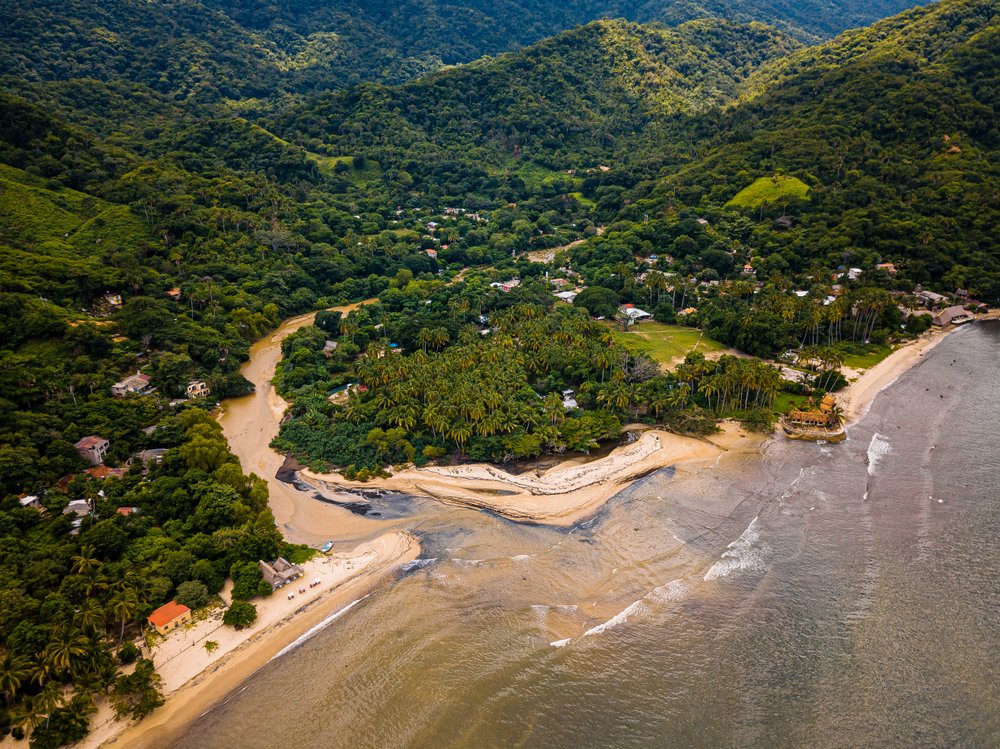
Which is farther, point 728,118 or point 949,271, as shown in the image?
point 728,118

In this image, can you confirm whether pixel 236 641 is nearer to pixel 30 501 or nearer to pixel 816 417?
pixel 30 501

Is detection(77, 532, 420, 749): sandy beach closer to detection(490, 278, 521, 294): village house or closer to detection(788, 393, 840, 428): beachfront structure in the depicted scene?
detection(788, 393, 840, 428): beachfront structure

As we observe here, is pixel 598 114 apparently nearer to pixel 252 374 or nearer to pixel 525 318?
pixel 525 318

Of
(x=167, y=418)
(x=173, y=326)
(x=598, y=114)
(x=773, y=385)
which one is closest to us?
(x=167, y=418)

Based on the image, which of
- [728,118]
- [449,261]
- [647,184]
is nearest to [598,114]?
[728,118]

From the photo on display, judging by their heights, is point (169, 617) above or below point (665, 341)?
below

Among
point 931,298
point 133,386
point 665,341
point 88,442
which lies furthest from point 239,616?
point 931,298
